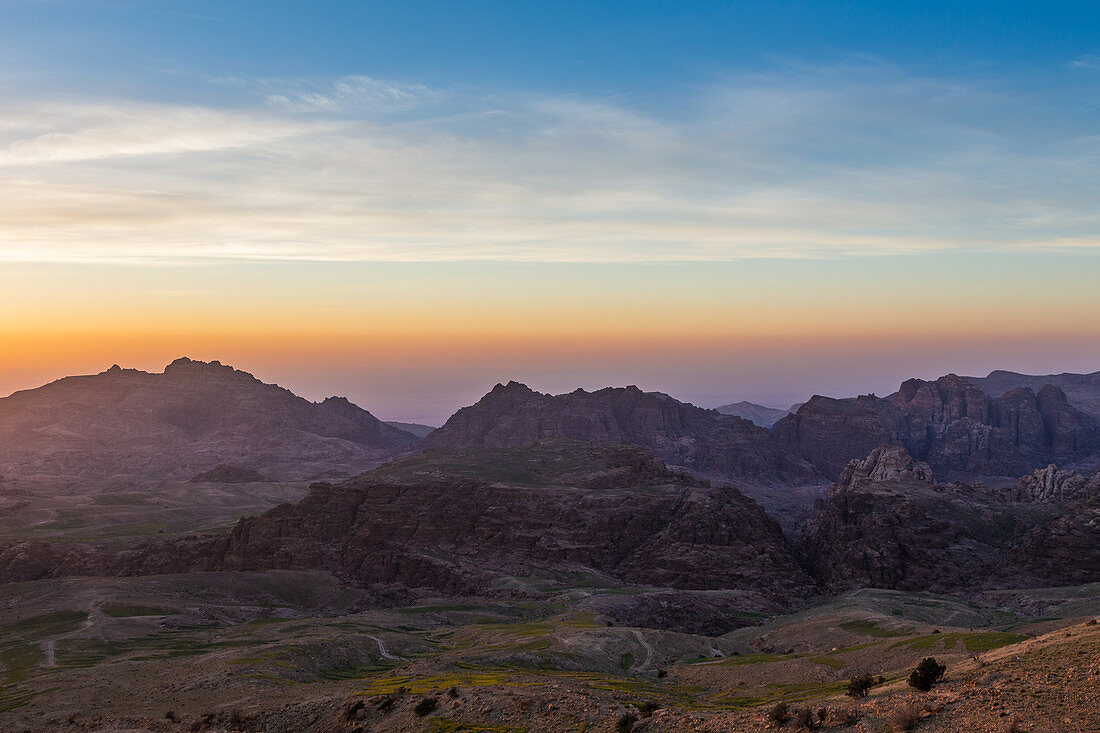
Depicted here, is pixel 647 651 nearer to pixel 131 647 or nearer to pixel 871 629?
pixel 871 629

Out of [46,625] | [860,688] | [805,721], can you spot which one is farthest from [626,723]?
[46,625]

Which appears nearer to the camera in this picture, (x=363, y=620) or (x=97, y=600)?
(x=363, y=620)

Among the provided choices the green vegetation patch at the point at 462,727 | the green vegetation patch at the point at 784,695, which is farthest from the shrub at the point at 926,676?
the green vegetation patch at the point at 462,727

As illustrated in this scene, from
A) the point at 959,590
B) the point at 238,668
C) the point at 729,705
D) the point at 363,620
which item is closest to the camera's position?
the point at 729,705

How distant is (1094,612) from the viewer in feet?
461

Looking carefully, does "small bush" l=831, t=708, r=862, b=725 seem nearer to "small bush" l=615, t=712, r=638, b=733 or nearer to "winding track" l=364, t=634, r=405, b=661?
"small bush" l=615, t=712, r=638, b=733

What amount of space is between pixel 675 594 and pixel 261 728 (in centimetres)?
13312

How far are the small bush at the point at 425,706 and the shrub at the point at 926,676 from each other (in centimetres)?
3692

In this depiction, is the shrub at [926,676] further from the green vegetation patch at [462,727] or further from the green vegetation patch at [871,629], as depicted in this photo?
the green vegetation patch at [871,629]

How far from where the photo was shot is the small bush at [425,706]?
6225cm

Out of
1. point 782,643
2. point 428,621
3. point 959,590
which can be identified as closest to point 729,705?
point 782,643

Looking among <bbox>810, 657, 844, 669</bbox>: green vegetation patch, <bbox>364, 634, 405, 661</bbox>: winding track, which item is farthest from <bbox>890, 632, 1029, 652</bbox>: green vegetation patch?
<bbox>364, 634, 405, 661</bbox>: winding track

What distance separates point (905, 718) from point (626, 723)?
59.6 ft

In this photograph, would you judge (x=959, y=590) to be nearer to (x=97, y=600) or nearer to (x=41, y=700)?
(x=41, y=700)
